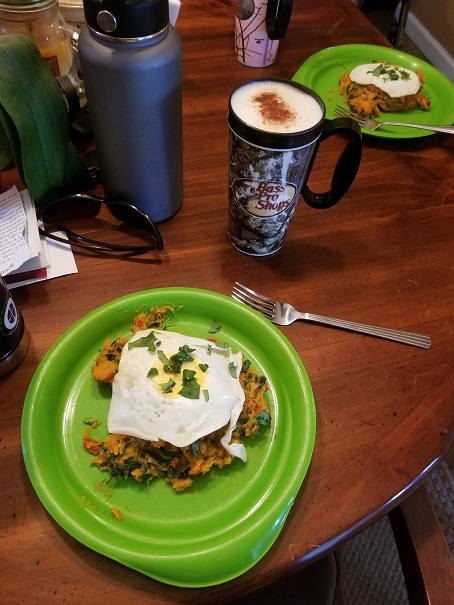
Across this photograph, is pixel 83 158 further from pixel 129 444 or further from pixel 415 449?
pixel 415 449

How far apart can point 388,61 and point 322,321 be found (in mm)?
823

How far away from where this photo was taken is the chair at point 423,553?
603 mm

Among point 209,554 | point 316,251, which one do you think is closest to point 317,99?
point 316,251

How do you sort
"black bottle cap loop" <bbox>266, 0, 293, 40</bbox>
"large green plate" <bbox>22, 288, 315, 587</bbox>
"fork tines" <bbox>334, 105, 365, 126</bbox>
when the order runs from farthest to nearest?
1. "fork tines" <bbox>334, 105, 365, 126</bbox>
2. "black bottle cap loop" <bbox>266, 0, 293, 40</bbox>
3. "large green plate" <bbox>22, 288, 315, 587</bbox>

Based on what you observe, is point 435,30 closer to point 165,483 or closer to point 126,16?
point 126,16

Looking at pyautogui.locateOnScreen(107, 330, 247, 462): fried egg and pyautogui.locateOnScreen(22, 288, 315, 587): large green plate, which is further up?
pyautogui.locateOnScreen(107, 330, 247, 462): fried egg

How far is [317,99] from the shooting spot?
2.27ft

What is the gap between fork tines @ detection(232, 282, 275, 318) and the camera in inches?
28.9

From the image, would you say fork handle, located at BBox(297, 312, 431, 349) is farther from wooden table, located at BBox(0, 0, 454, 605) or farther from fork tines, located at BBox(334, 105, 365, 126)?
fork tines, located at BBox(334, 105, 365, 126)

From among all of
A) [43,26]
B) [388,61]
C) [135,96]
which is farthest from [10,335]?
[388,61]

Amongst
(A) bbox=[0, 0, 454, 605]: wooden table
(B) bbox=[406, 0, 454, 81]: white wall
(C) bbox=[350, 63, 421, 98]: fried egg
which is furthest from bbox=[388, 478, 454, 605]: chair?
(B) bbox=[406, 0, 454, 81]: white wall

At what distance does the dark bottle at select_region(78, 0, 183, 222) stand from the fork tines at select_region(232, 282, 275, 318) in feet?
0.66

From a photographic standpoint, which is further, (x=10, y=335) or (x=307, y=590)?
(x=307, y=590)

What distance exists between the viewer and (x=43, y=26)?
0.85 meters
